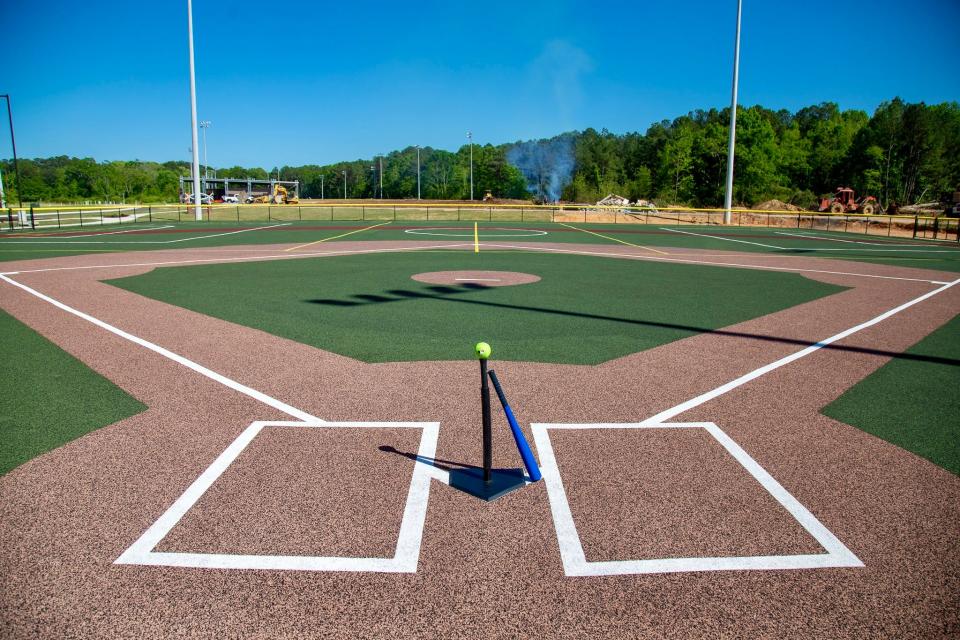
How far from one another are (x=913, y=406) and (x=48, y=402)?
9165mm

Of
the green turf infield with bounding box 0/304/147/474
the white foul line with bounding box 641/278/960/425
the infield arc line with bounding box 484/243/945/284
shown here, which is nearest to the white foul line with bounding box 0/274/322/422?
the green turf infield with bounding box 0/304/147/474

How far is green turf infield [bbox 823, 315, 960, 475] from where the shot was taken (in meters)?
5.56

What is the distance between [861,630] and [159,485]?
15.3 feet

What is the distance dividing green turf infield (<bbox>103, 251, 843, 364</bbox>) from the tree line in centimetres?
7783

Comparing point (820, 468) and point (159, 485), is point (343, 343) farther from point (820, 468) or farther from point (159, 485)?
point (820, 468)

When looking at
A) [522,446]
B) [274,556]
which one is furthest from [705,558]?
[274,556]

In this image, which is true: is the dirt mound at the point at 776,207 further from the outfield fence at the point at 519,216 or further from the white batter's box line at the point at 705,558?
the white batter's box line at the point at 705,558

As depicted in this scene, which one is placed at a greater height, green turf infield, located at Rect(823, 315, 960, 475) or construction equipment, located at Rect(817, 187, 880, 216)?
construction equipment, located at Rect(817, 187, 880, 216)

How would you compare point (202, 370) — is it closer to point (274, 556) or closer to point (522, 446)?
point (274, 556)

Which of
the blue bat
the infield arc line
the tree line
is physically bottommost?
the blue bat

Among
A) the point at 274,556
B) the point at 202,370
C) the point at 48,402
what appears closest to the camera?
the point at 274,556

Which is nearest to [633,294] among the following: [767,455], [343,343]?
[343,343]

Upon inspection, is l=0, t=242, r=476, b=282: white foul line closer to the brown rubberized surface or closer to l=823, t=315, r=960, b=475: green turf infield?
the brown rubberized surface

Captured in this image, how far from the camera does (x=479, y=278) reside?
52.3ft
